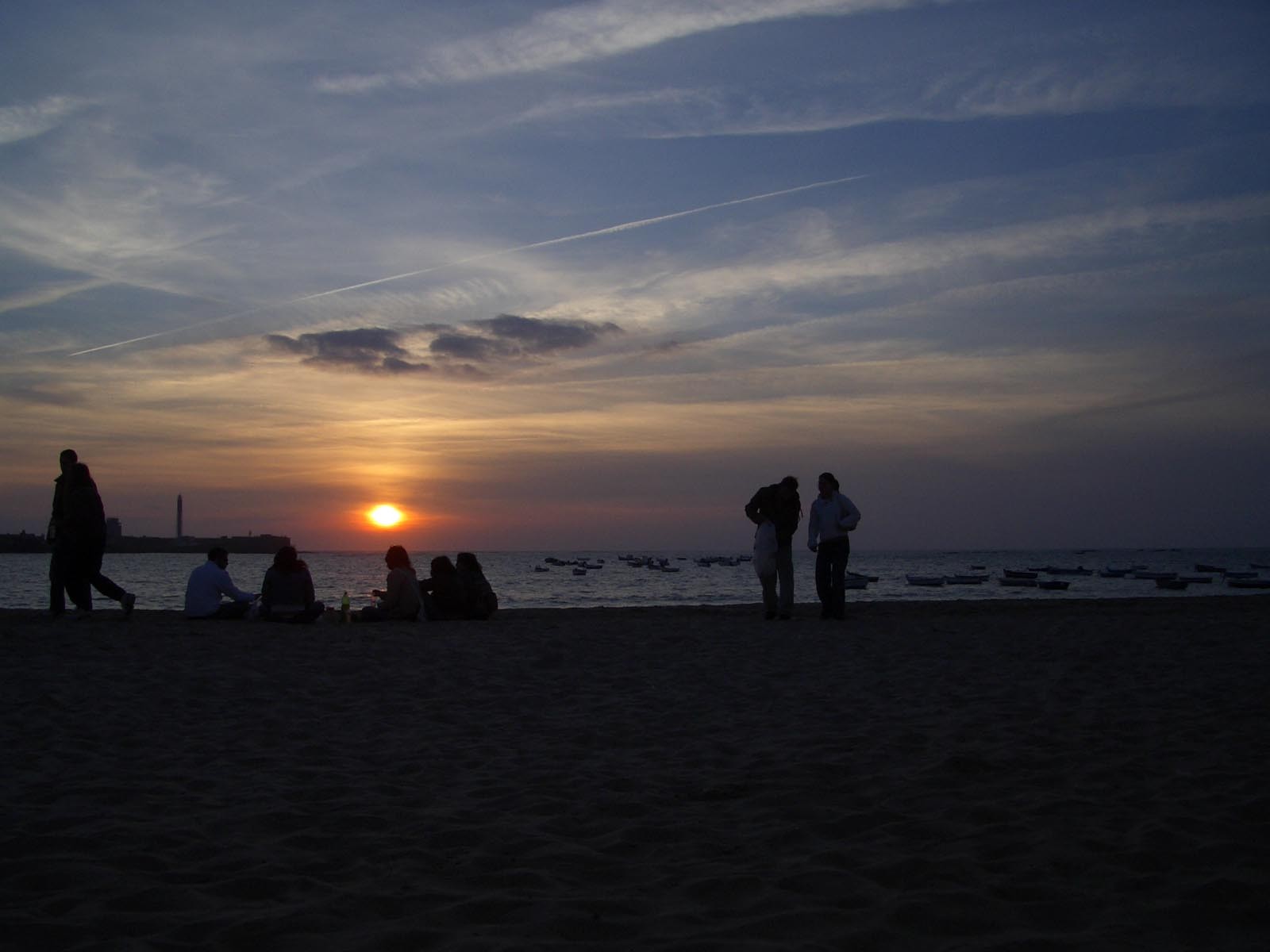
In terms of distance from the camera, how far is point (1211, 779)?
4766 millimetres

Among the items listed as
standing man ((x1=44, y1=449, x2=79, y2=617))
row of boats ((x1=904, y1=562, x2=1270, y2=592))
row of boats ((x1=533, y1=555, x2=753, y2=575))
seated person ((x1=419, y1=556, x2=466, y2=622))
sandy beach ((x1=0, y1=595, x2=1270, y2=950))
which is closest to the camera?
sandy beach ((x1=0, y1=595, x2=1270, y2=950))

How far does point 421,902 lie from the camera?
340 cm

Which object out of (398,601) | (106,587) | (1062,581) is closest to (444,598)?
(398,601)

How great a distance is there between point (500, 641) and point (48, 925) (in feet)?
27.9

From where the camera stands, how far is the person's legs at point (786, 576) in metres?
14.5

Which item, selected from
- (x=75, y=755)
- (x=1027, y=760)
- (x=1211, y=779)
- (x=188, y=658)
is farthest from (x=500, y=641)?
(x=1211, y=779)

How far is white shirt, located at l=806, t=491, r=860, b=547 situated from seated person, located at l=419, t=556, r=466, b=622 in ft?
17.7

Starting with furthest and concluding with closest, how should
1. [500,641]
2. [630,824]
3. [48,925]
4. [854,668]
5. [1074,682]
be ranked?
[500,641] → [854,668] → [1074,682] → [630,824] → [48,925]

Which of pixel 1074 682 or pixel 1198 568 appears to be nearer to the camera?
pixel 1074 682

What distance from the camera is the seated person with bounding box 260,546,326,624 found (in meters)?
13.9

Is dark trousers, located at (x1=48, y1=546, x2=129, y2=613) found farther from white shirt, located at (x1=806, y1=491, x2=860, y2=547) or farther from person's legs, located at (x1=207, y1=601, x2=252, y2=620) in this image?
white shirt, located at (x1=806, y1=491, x2=860, y2=547)

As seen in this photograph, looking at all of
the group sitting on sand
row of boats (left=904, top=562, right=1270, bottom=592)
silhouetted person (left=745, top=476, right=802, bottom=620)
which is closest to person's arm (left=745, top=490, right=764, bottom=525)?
silhouetted person (left=745, top=476, right=802, bottom=620)

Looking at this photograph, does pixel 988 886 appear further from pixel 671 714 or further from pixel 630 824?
pixel 671 714

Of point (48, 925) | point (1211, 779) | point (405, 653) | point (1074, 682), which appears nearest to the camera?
point (48, 925)
